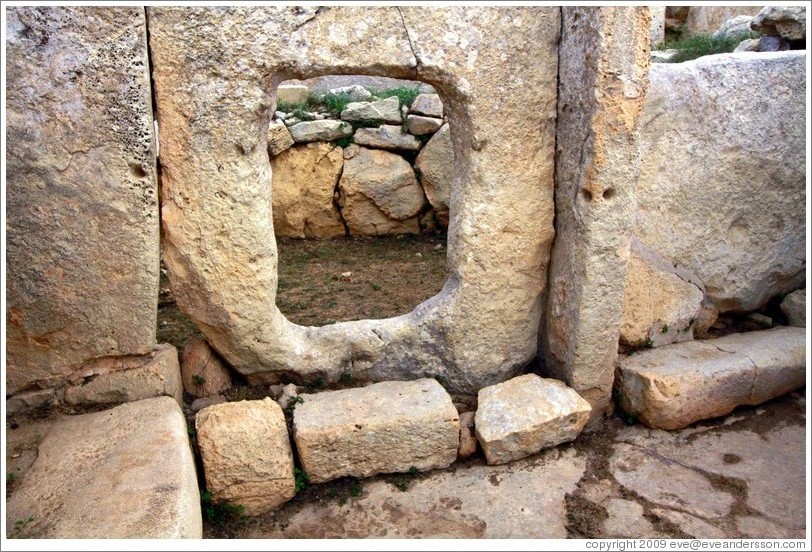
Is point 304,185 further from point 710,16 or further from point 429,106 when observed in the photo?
point 710,16

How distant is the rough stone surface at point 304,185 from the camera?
6.37m

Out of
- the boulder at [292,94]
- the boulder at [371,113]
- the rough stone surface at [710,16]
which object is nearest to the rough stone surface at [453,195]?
the boulder at [371,113]

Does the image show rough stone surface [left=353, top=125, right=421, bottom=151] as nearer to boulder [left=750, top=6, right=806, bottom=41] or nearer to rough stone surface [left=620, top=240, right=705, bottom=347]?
boulder [left=750, top=6, right=806, bottom=41]

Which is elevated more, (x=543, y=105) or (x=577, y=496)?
(x=543, y=105)

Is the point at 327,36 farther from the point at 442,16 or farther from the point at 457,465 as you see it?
the point at 457,465

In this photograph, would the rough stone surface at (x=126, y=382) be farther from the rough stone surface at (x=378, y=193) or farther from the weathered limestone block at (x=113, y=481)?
the rough stone surface at (x=378, y=193)

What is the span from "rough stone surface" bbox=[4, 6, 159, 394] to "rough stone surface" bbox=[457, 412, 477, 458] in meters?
1.54

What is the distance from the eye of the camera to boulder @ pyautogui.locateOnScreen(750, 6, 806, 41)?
16.7 feet

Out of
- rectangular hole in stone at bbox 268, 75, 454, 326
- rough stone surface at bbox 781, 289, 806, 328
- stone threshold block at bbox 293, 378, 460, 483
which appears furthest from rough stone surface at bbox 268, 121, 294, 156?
rough stone surface at bbox 781, 289, 806, 328

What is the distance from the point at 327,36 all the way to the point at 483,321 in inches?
61.4

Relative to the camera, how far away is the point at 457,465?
11.0 feet

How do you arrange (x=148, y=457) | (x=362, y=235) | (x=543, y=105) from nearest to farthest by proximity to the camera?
(x=148, y=457), (x=543, y=105), (x=362, y=235)

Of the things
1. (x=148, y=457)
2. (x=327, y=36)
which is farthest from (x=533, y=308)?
(x=148, y=457)

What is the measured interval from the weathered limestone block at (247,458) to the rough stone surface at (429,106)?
404 centimetres
